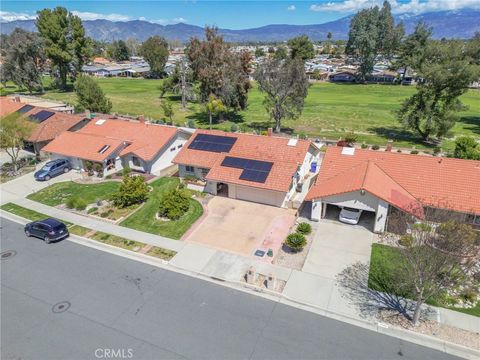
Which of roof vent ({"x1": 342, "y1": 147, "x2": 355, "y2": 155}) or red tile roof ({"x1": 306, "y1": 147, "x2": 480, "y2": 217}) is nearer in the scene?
red tile roof ({"x1": 306, "y1": 147, "x2": 480, "y2": 217})

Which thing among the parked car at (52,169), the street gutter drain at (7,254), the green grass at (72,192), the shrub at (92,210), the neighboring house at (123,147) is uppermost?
the neighboring house at (123,147)

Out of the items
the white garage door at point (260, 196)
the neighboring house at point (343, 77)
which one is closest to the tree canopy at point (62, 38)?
the white garage door at point (260, 196)

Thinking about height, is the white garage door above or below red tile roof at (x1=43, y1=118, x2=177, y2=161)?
below

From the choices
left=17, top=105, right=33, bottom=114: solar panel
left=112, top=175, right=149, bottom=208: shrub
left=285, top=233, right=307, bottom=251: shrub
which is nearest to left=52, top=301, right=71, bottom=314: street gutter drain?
left=112, top=175, right=149, bottom=208: shrub

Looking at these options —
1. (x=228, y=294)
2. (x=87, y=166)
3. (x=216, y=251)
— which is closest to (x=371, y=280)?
(x=228, y=294)

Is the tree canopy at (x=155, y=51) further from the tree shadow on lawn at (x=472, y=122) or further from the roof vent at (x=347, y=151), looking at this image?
the roof vent at (x=347, y=151)

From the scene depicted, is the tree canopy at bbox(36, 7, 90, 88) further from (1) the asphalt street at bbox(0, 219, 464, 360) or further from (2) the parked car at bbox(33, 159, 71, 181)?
(1) the asphalt street at bbox(0, 219, 464, 360)
